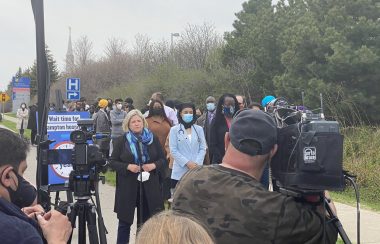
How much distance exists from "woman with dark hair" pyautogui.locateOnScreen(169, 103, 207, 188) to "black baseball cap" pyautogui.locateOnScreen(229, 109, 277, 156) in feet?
14.3

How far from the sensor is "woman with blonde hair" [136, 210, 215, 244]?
1694 millimetres

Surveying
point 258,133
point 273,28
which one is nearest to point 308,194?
point 258,133

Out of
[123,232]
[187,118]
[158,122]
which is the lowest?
[123,232]

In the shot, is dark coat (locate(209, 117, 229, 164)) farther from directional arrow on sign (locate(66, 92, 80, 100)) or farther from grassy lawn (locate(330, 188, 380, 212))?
directional arrow on sign (locate(66, 92, 80, 100))

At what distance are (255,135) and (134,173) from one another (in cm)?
371

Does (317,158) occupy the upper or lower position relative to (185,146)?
upper

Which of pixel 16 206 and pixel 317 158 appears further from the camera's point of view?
pixel 16 206

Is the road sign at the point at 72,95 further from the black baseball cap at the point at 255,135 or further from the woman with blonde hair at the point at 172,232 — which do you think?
the woman with blonde hair at the point at 172,232

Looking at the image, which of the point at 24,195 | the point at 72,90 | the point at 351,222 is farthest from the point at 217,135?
the point at 72,90

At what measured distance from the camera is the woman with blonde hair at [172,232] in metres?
1.69

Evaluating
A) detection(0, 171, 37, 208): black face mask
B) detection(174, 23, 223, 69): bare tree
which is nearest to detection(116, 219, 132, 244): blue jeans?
detection(0, 171, 37, 208): black face mask

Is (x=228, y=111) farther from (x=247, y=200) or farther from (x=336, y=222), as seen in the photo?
(x=247, y=200)

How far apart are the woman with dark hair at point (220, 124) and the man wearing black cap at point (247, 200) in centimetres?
483

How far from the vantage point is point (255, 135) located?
2416 millimetres
